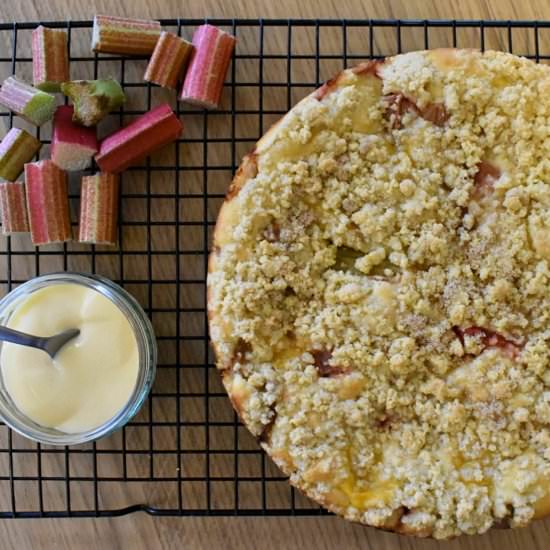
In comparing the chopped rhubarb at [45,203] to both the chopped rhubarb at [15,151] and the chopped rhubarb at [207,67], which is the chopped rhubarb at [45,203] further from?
the chopped rhubarb at [207,67]

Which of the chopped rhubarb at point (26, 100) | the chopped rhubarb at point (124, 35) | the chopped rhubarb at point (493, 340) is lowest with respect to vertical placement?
the chopped rhubarb at point (493, 340)

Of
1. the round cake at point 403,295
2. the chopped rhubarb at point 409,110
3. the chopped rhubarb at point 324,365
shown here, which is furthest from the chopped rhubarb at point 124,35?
the chopped rhubarb at point 324,365

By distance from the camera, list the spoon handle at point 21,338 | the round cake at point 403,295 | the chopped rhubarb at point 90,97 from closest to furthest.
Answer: the round cake at point 403,295 < the spoon handle at point 21,338 < the chopped rhubarb at point 90,97

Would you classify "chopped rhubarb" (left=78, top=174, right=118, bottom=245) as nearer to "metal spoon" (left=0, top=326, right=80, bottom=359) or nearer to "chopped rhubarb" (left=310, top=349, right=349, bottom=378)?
"metal spoon" (left=0, top=326, right=80, bottom=359)

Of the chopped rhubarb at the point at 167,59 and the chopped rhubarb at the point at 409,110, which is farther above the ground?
Result: the chopped rhubarb at the point at 167,59

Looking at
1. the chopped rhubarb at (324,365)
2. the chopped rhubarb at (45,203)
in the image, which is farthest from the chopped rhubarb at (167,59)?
the chopped rhubarb at (324,365)

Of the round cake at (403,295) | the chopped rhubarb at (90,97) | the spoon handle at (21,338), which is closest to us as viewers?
the round cake at (403,295)

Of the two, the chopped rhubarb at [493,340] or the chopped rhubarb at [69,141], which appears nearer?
the chopped rhubarb at [493,340]
